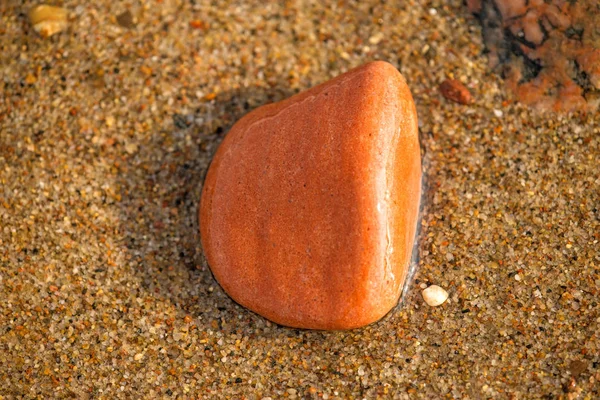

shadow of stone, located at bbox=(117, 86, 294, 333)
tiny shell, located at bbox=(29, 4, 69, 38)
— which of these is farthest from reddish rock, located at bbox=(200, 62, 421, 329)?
tiny shell, located at bbox=(29, 4, 69, 38)

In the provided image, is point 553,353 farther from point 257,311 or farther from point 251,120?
point 251,120

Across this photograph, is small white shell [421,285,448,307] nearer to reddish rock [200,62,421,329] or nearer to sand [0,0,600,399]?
sand [0,0,600,399]

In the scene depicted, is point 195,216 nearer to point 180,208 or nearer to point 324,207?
point 180,208

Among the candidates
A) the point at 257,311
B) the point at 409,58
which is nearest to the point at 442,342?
the point at 257,311

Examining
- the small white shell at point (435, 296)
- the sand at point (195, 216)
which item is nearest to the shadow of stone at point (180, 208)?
the sand at point (195, 216)

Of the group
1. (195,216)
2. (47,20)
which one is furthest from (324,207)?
(47,20)

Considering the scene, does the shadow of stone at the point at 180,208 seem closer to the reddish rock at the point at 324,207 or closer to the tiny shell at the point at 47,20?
the reddish rock at the point at 324,207
